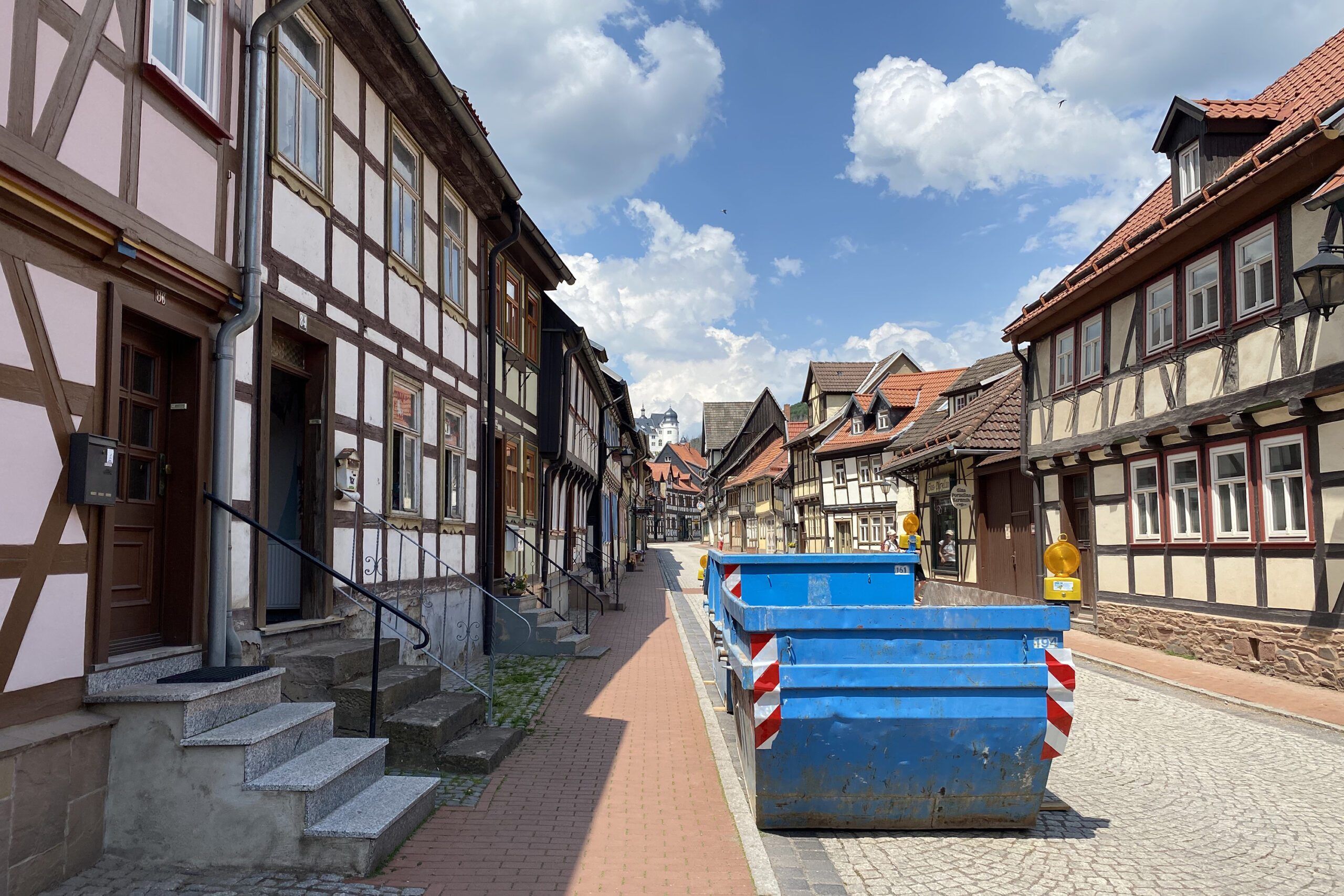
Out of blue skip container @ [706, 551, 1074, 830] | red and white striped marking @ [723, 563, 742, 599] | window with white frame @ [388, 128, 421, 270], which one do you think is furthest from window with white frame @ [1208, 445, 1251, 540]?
window with white frame @ [388, 128, 421, 270]

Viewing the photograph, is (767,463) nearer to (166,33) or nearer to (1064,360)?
(1064,360)

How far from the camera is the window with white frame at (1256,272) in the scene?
11773mm

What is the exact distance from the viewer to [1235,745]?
26.3 ft

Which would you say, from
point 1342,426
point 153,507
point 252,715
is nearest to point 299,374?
point 153,507

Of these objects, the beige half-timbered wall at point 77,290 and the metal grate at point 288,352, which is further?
the metal grate at point 288,352

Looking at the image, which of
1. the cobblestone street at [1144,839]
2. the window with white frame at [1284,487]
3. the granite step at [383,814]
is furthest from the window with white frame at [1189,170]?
the granite step at [383,814]

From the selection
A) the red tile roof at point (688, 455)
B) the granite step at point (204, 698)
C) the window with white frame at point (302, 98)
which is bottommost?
the granite step at point (204, 698)

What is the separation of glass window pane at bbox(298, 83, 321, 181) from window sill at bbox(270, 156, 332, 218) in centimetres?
13

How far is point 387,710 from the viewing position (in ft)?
22.6

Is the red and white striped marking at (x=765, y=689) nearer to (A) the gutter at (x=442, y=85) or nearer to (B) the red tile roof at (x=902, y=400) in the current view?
(A) the gutter at (x=442, y=85)

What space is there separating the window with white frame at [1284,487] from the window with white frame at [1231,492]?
0.33 m

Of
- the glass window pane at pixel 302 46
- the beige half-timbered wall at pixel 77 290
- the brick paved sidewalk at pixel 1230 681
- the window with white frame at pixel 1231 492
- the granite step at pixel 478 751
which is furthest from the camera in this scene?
the window with white frame at pixel 1231 492

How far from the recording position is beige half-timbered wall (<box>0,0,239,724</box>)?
4.34 m

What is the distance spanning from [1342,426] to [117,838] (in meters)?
12.0
